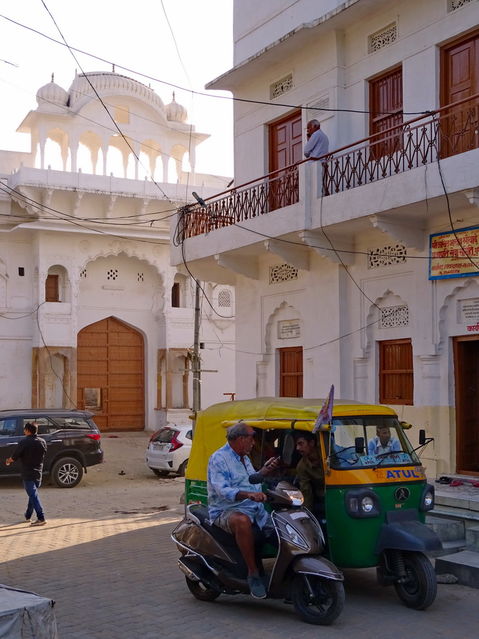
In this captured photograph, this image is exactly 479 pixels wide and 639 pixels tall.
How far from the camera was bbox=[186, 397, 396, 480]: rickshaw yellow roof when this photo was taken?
24.8 ft

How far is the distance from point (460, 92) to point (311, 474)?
6647 millimetres

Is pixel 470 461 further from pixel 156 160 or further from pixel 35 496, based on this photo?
pixel 156 160

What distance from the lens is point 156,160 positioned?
25422 millimetres

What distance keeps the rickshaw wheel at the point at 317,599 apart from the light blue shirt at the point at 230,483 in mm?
561

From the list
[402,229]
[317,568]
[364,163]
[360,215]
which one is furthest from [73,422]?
[317,568]

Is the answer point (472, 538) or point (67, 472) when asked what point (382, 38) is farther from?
point (67, 472)

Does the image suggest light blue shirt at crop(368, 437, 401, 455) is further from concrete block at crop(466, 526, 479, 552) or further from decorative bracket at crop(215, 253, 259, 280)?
decorative bracket at crop(215, 253, 259, 280)

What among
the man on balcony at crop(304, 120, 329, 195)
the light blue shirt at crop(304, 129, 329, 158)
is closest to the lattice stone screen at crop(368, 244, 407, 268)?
the man on balcony at crop(304, 120, 329, 195)

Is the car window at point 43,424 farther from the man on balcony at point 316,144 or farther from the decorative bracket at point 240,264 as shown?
the man on balcony at point 316,144

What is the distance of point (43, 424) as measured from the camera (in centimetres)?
1748

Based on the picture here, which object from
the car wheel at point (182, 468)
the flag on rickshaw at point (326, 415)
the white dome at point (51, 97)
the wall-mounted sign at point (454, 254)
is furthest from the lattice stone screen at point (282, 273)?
the white dome at point (51, 97)

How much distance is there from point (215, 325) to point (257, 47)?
12.0 meters

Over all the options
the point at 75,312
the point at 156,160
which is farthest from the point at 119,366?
the point at 156,160

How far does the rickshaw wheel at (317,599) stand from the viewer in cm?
620
